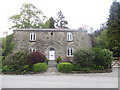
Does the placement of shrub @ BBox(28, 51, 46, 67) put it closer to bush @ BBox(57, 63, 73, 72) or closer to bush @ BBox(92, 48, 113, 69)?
bush @ BBox(57, 63, 73, 72)

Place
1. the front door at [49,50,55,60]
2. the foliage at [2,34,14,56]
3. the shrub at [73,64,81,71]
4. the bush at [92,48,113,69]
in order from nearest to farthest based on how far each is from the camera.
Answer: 1. the shrub at [73,64,81,71]
2. the bush at [92,48,113,69]
3. the foliage at [2,34,14,56]
4. the front door at [49,50,55,60]

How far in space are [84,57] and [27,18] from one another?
21.7m

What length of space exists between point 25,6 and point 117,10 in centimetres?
2178

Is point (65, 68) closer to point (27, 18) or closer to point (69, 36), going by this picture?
point (69, 36)

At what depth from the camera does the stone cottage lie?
2017 cm

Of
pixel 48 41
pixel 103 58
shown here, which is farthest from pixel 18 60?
pixel 103 58

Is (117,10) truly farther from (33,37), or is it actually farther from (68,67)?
(33,37)

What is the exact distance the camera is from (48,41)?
20484mm

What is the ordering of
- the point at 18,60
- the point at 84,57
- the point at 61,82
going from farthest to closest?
the point at 84,57 < the point at 18,60 < the point at 61,82

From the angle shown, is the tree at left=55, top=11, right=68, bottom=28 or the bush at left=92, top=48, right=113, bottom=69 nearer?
the bush at left=92, top=48, right=113, bottom=69

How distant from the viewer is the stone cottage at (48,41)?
2017 centimetres

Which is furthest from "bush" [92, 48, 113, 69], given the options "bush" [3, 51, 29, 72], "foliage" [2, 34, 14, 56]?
"foliage" [2, 34, 14, 56]

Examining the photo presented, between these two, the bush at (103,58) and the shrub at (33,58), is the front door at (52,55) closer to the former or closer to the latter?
the shrub at (33,58)

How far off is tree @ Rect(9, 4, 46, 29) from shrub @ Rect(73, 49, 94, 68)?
1913 cm
